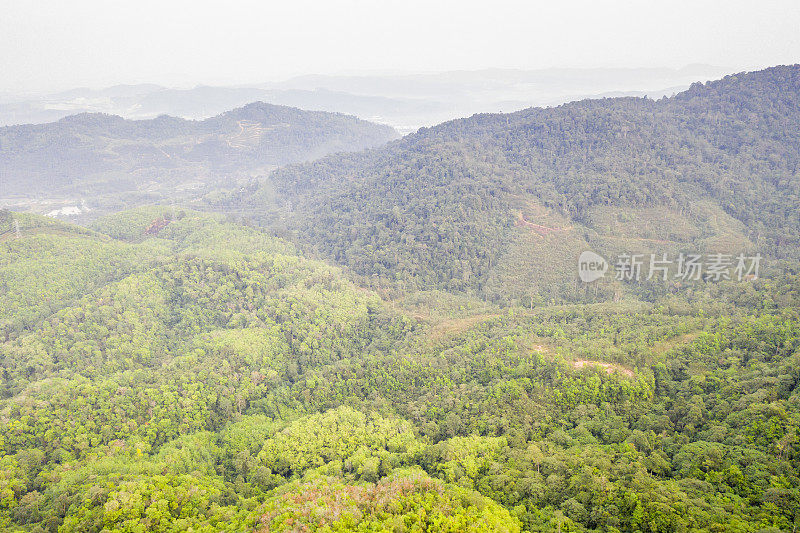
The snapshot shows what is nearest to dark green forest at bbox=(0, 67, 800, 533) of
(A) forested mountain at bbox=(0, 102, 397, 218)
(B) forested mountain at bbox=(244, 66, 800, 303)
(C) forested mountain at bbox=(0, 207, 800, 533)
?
(C) forested mountain at bbox=(0, 207, 800, 533)

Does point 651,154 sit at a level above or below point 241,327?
above

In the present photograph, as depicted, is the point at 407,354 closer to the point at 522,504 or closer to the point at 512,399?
the point at 512,399

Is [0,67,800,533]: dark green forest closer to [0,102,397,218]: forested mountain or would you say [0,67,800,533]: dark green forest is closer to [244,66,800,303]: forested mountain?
[244,66,800,303]: forested mountain

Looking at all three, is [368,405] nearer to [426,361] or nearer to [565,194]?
[426,361]

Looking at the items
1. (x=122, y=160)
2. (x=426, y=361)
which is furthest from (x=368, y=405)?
(x=122, y=160)

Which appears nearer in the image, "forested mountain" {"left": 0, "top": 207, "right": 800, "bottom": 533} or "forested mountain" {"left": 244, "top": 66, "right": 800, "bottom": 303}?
"forested mountain" {"left": 0, "top": 207, "right": 800, "bottom": 533}

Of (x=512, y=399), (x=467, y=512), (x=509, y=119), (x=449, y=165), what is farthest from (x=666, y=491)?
(x=509, y=119)

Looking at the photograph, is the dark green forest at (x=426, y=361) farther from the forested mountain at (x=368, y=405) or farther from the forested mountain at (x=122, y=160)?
the forested mountain at (x=122, y=160)
